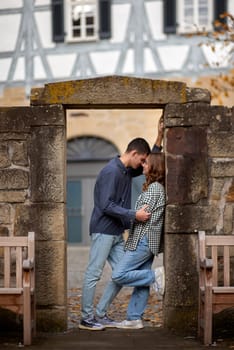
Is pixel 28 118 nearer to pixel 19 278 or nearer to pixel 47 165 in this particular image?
pixel 47 165

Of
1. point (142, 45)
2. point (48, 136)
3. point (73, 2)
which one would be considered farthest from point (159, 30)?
point (48, 136)

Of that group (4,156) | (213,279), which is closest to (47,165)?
(4,156)

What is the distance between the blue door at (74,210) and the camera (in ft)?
62.1

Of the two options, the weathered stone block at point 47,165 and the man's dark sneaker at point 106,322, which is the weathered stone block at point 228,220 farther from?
the weathered stone block at point 47,165

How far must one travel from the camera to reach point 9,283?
645 centimetres

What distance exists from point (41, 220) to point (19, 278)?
0.54 m

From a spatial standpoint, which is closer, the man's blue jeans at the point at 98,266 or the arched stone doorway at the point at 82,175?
the man's blue jeans at the point at 98,266

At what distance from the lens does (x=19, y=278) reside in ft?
21.0

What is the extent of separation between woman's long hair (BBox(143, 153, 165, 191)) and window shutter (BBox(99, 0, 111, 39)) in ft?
35.7

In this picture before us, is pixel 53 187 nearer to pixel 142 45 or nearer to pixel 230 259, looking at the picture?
pixel 230 259

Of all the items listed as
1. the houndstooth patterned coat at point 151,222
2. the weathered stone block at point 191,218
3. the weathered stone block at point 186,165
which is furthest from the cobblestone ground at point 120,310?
the weathered stone block at point 186,165

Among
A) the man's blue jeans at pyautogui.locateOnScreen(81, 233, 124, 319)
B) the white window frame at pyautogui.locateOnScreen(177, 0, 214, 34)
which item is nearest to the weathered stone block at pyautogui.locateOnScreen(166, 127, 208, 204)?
the man's blue jeans at pyautogui.locateOnScreen(81, 233, 124, 319)

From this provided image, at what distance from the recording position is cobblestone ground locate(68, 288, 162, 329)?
775cm

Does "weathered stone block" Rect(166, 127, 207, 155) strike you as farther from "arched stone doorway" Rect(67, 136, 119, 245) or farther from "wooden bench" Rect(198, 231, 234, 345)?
"arched stone doorway" Rect(67, 136, 119, 245)
